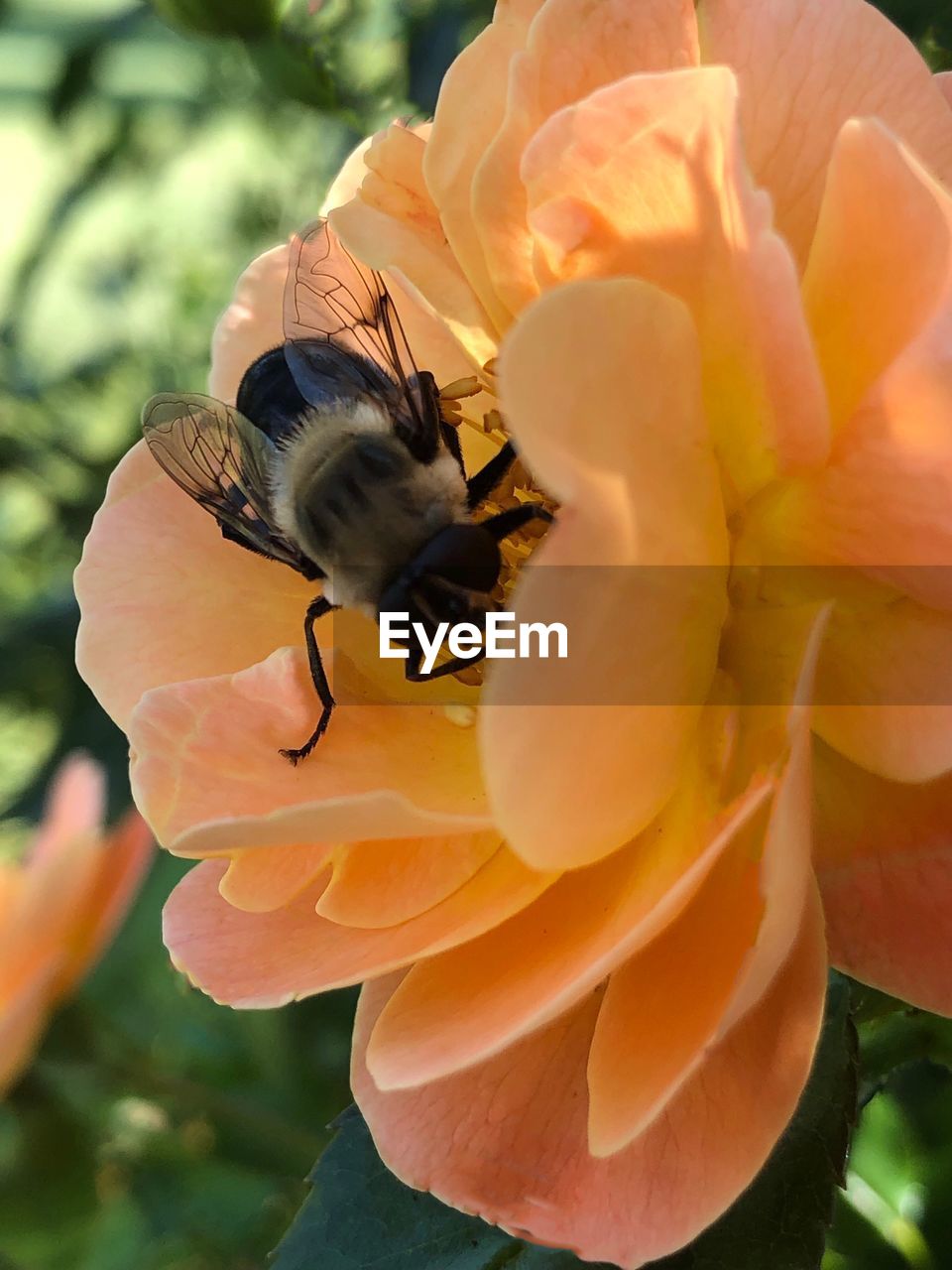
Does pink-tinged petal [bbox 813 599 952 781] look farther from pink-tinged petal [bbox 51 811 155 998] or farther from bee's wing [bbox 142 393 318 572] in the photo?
pink-tinged petal [bbox 51 811 155 998]

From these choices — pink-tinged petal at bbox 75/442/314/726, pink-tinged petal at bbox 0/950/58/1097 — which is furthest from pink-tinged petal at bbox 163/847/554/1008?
pink-tinged petal at bbox 0/950/58/1097

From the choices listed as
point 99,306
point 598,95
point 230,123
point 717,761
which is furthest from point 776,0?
point 99,306

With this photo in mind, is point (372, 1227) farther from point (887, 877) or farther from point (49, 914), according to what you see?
point (49, 914)

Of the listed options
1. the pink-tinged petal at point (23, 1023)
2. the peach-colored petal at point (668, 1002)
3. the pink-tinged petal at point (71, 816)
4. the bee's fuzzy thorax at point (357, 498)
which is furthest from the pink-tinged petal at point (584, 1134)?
the pink-tinged petal at point (71, 816)

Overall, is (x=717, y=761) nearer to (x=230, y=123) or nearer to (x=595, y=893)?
(x=595, y=893)

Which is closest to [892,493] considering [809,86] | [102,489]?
[809,86]

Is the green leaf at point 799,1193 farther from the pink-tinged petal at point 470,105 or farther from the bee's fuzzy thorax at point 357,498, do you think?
the pink-tinged petal at point 470,105
